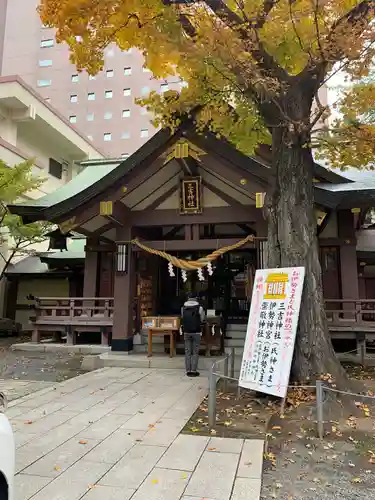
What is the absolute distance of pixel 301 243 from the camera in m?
6.87

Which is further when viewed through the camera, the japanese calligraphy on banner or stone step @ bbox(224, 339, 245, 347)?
stone step @ bbox(224, 339, 245, 347)

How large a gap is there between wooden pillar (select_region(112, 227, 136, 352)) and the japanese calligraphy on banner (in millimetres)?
5467

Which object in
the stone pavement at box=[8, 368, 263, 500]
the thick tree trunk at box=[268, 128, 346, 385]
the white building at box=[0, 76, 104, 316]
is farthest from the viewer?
the white building at box=[0, 76, 104, 316]

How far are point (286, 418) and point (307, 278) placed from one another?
7.67 ft

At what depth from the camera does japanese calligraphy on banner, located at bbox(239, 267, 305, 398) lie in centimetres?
606

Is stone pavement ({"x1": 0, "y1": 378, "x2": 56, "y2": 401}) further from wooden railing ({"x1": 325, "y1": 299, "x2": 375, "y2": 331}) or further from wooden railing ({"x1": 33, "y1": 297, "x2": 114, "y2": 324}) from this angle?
wooden railing ({"x1": 325, "y1": 299, "x2": 375, "y2": 331})

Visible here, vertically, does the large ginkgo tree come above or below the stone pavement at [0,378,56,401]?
above

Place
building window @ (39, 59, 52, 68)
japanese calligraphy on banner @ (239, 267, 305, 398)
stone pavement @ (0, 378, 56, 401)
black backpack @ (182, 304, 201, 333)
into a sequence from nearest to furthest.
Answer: japanese calligraphy on banner @ (239, 267, 305, 398) < stone pavement @ (0, 378, 56, 401) < black backpack @ (182, 304, 201, 333) < building window @ (39, 59, 52, 68)

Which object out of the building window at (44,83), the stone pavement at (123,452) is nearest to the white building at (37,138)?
the stone pavement at (123,452)

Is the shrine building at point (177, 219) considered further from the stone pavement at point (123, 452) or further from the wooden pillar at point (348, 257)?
the stone pavement at point (123, 452)

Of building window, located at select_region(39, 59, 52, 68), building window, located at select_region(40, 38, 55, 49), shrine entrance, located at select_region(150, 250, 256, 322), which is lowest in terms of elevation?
shrine entrance, located at select_region(150, 250, 256, 322)

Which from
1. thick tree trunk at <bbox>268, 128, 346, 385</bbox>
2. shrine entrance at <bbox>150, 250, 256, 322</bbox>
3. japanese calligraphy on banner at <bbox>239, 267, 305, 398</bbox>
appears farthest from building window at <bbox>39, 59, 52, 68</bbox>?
japanese calligraphy on banner at <bbox>239, 267, 305, 398</bbox>

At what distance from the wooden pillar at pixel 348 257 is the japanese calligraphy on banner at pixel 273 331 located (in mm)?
6529

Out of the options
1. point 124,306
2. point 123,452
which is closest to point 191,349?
point 124,306
